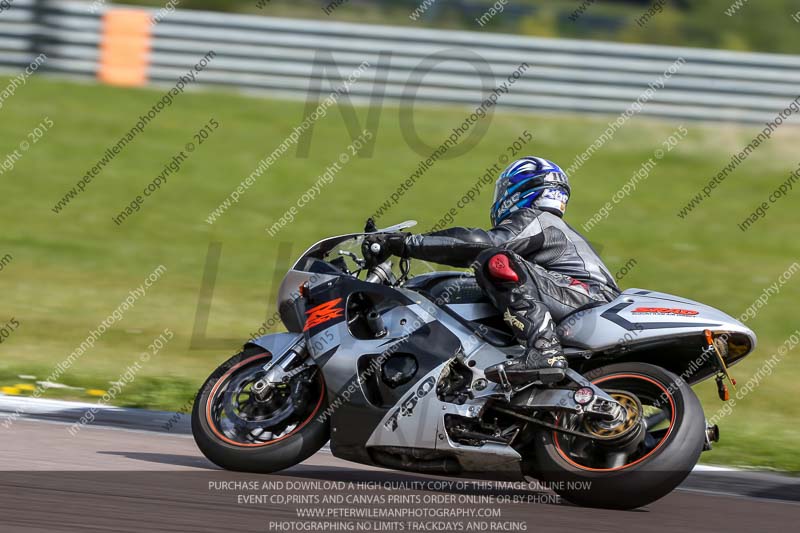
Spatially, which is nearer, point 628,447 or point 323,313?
point 628,447

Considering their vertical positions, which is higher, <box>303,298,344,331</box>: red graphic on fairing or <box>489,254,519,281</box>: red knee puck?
<box>489,254,519,281</box>: red knee puck

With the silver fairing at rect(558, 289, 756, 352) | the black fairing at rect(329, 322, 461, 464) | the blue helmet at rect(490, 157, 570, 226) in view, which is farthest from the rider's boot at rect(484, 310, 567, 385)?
the blue helmet at rect(490, 157, 570, 226)

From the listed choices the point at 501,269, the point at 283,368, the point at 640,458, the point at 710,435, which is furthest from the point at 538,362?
the point at 283,368

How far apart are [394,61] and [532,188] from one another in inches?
438

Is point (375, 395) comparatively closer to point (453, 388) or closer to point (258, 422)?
point (453, 388)

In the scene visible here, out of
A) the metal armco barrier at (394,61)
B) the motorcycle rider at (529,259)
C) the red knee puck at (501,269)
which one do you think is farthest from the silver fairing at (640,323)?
the metal armco barrier at (394,61)

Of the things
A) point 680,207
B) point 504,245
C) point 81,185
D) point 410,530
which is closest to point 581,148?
point 680,207

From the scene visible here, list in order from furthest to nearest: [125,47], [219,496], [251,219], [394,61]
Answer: [125,47] → [394,61] → [251,219] → [219,496]

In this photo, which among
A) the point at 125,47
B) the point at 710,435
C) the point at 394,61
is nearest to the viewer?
the point at 710,435

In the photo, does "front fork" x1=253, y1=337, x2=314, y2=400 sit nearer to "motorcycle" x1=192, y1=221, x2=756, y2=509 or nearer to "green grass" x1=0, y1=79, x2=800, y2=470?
"motorcycle" x1=192, y1=221, x2=756, y2=509

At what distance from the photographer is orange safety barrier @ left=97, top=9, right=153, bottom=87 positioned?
17.4 m

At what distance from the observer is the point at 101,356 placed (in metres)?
9.91

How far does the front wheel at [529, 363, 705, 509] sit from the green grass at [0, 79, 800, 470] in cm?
191

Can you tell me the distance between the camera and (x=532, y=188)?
6.43 m
